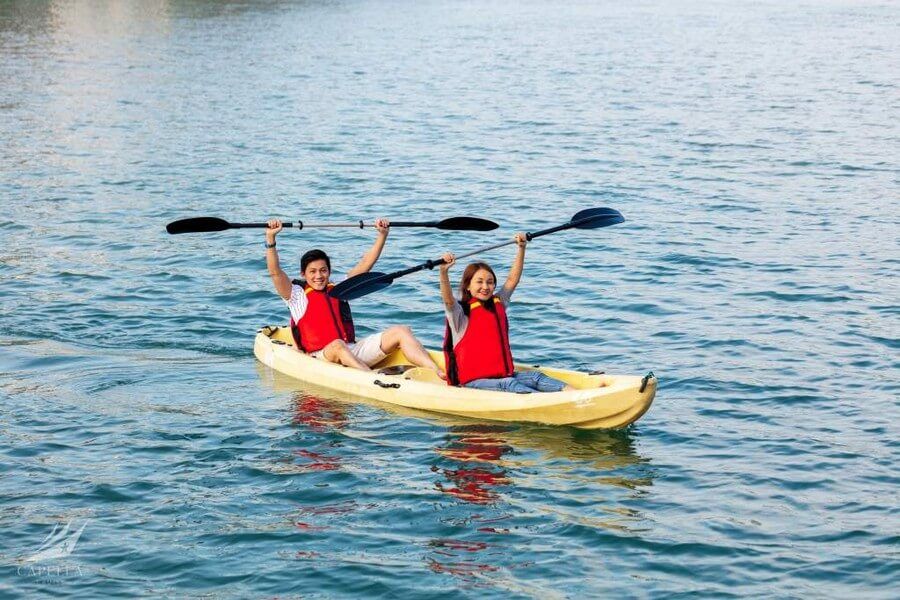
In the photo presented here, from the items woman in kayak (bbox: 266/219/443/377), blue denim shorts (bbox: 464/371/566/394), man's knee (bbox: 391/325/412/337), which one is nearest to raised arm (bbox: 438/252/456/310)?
blue denim shorts (bbox: 464/371/566/394)

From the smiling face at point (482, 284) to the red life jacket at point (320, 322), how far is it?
153 cm

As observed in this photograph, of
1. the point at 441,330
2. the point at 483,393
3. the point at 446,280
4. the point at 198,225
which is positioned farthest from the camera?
the point at 441,330

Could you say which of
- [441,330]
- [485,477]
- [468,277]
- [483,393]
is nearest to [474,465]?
[485,477]

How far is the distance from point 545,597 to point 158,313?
7272 mm

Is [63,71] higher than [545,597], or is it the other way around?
[63,71]

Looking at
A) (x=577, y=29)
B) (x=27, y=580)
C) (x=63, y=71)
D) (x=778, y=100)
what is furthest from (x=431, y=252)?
(x=577, y=29)

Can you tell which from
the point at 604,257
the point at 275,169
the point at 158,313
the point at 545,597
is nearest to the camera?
the point at 545,597

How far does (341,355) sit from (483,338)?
1511 mm

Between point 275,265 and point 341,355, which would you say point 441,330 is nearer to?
point 341,355

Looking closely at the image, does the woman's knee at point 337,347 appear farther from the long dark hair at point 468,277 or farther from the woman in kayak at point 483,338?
the long dark hair at point 468,277

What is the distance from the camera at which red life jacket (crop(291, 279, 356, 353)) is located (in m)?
10.8

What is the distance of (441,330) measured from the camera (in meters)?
12.8

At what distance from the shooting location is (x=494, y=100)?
1152 inches

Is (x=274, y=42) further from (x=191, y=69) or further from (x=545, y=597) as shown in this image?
(x=545, y=597)
